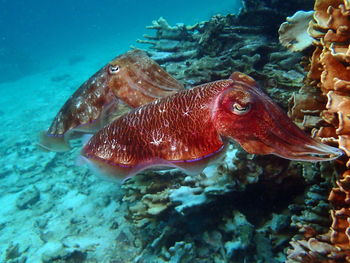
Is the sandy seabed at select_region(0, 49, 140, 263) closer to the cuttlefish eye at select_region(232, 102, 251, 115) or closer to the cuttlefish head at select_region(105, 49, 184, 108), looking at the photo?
the cuttlefish head at select_region(105, 49, 184, 108)

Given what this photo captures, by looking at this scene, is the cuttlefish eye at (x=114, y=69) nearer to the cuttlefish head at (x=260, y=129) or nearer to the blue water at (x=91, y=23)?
the cuttlefish head at (x=260, y=129)

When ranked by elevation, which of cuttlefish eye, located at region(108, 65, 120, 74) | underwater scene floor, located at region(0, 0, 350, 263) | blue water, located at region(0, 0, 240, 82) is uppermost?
blue water, located at region(0, 0, 240, 82)

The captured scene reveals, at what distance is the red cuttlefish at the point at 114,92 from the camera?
8.32 feet

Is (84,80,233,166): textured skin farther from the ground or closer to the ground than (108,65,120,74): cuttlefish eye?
closer to the ground

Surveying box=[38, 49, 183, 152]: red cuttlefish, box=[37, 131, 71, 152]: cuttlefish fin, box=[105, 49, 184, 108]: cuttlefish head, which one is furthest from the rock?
box=[105, 49, 184, 108]: cuttlefish head

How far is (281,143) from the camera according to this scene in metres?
1.44

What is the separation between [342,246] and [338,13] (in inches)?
66.1

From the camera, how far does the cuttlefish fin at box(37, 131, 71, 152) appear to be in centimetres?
274

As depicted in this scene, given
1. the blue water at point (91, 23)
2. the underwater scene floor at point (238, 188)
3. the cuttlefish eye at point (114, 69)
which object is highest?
the blue water at point (91, 23)

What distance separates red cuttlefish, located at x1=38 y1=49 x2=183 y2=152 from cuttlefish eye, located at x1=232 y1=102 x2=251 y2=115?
1142mm

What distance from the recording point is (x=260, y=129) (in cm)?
145

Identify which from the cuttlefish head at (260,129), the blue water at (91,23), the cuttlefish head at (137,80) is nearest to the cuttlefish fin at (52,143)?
the cuttlefish head at (137,80)

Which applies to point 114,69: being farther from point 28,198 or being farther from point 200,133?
point 28,198

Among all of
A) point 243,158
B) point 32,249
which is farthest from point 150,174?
point 32,249
